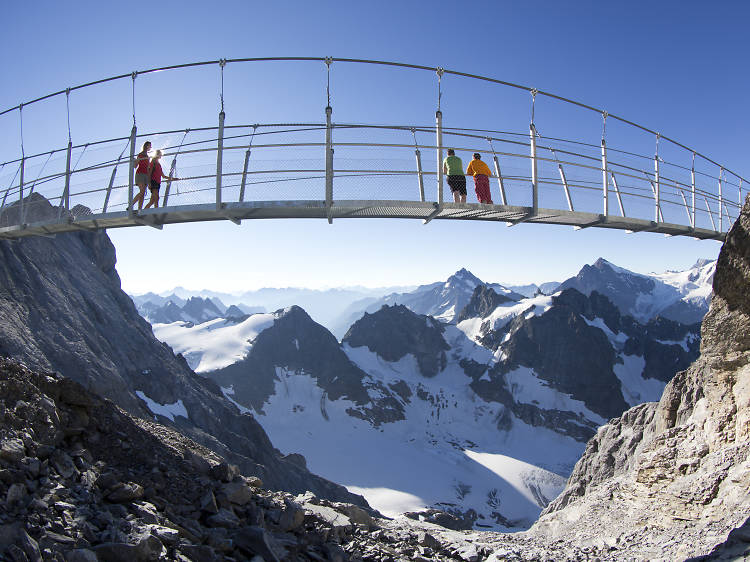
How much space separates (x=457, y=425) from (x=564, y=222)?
16822 centimetres

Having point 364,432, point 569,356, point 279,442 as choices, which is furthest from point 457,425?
point 279,442

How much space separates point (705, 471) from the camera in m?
15.3

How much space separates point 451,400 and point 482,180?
179 metres

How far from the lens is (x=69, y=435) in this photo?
34.9 ft

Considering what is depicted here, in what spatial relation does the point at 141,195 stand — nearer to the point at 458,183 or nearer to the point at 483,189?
the point at 458,183

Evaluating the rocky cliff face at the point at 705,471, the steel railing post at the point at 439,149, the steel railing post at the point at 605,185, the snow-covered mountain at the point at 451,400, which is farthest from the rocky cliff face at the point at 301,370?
the steel railing post at the point at 439,149

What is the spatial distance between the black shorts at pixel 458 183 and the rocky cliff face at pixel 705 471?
8422 millimetres

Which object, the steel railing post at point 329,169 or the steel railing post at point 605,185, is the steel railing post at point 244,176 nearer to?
the steel railing post at point 329,169

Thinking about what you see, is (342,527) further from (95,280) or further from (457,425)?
(457,425)

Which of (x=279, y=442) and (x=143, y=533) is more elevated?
(x=143, y=533)

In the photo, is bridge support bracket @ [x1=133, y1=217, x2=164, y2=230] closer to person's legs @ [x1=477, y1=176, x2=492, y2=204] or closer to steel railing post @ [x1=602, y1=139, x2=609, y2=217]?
person's legs @ [x1=477, y1=176, x2=492, y2=204]

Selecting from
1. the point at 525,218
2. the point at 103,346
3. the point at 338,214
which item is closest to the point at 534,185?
the point at 525,218

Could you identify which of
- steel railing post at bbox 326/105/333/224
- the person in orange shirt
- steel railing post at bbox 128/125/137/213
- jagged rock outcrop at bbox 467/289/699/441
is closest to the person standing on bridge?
the person in orange shirt

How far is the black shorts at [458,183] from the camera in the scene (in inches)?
537
